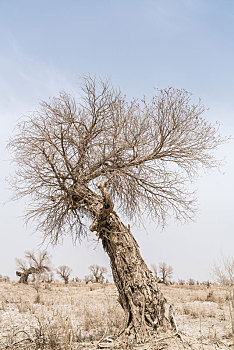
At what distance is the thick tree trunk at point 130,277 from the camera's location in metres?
5.64

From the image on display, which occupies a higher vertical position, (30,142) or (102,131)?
(102,131)

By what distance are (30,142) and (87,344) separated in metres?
4.63

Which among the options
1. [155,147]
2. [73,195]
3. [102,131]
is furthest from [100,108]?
[73,195]

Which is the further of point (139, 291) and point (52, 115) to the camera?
point (52, 115)

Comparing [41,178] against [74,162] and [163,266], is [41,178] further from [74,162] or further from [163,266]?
[163,266]

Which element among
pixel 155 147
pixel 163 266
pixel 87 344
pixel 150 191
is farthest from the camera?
pixel 163 266

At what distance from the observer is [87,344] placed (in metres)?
5.61

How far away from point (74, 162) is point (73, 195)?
86cm

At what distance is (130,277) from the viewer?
5941 mm

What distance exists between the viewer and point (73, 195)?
24.9ft

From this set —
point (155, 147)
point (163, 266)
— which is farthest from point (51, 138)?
point (163, 266)

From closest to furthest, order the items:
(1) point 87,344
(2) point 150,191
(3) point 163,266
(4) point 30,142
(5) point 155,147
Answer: (1) point 87,344 → (4) point 30,142 → (5) point 155,147 → (2) point 150,191 → (3) point 163,266

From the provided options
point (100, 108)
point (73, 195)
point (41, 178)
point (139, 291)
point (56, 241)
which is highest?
point (100, 108)

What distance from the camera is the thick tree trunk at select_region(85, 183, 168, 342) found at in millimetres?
5645
